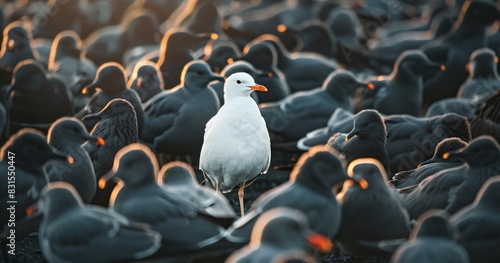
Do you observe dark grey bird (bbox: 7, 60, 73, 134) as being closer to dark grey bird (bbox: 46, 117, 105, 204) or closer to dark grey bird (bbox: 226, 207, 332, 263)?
dark grey bird (bbox: 46, 117, 105, 204)

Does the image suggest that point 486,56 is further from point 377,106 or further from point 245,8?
point 245,8

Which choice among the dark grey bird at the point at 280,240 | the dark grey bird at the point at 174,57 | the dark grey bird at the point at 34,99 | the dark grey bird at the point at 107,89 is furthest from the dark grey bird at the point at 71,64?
the dark grey bird at the point at 280,240

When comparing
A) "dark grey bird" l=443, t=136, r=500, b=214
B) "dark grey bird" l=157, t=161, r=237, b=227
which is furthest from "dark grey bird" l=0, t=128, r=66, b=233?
"dark grey bird" l=443, t=136, r=500, b=214

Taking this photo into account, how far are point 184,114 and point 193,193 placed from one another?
11.1 ft

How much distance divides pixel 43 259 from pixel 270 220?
3.26 metres

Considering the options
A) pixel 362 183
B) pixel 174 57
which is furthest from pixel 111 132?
pixel 174 57

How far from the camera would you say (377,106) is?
40.7ft

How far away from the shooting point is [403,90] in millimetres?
12586

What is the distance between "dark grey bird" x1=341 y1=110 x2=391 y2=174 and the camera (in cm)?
956

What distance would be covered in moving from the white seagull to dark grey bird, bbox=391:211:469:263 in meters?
2.71

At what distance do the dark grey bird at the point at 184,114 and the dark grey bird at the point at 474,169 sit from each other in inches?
142

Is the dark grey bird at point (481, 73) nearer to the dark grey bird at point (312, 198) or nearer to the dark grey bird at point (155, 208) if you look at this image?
the dark grey bird at point (312, 198)

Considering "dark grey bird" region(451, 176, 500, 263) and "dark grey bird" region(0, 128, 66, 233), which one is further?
"dark grey bird" region(0, 128, 66, 233)

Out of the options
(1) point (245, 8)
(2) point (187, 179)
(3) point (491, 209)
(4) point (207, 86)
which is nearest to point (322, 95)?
(4) point (207, 86)
